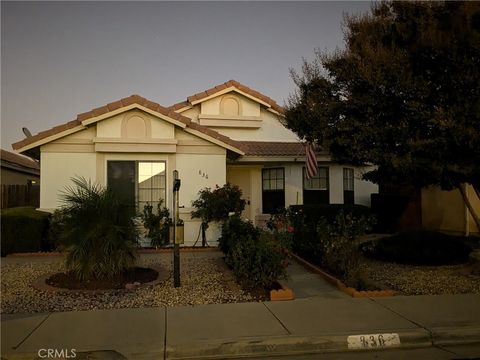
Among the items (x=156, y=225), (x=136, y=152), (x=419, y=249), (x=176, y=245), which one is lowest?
(x=419, y=249)

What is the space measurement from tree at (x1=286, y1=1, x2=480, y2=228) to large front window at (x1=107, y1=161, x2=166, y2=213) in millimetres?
5336

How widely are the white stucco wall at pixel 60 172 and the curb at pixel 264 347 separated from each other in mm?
8699

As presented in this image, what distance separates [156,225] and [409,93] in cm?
760

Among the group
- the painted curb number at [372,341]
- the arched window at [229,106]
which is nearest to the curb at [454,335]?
the painted curb number at [372,341]

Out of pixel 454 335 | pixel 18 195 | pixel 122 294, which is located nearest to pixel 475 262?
pixel 454 335

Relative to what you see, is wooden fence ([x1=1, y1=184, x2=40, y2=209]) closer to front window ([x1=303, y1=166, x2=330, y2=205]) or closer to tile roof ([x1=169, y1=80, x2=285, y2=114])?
tile roof ([x1=169, y1=80, x2=285, y2=114])

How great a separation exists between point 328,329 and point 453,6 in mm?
6781

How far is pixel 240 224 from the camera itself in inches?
428

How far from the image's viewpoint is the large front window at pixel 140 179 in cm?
1353

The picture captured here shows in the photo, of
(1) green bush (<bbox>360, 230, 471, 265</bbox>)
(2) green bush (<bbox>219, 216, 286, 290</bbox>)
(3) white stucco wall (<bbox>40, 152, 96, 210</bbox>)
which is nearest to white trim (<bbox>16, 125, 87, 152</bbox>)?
(3) white stucco wall (<bbox>40, 152, 96, 210</bbox>)

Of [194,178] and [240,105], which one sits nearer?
[194,178]

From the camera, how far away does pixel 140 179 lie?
1361 cm

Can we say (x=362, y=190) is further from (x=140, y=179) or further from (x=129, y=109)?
(x=129, y=109)

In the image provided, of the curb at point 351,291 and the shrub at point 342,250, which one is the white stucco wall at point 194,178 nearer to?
the shrub at point 342,250
